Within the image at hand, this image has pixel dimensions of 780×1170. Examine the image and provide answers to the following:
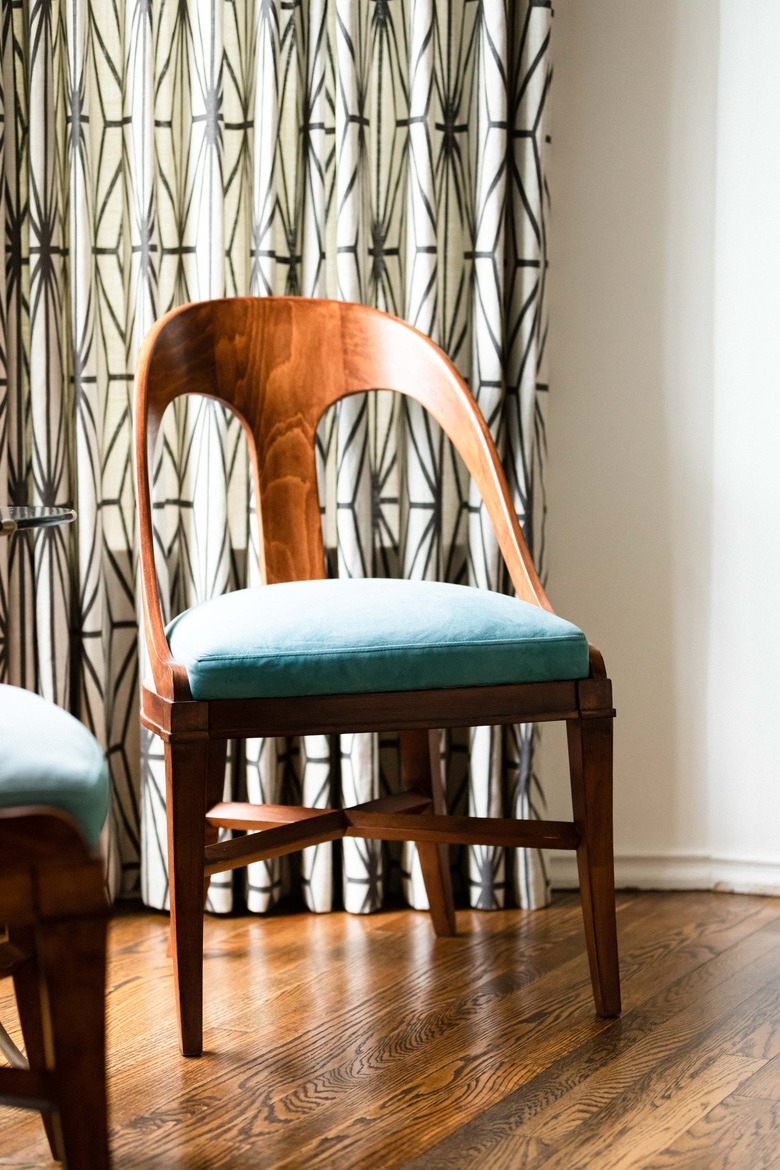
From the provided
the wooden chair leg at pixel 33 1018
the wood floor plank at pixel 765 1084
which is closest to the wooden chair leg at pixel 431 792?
the wood floor plank at pixel 765 1084

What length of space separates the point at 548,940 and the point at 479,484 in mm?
661

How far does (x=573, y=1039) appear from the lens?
1.33 m

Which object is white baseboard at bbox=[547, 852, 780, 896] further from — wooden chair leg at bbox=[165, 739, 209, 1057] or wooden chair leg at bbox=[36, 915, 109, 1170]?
wooden chair leg at bbox=[36, 915, 109, 1170]

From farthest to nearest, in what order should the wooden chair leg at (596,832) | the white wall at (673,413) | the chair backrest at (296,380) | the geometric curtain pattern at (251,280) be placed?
1. the white wall at (673,413)
2. the geometric curtain pattern at (251,280)
3. the chair backrest at (296,380)
4. the wooden chair leg at (596,832)

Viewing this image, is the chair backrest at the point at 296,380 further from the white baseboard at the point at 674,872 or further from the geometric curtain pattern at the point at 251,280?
the white baseboard at the point at 674,872

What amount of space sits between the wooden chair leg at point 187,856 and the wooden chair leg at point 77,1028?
19.9 inches

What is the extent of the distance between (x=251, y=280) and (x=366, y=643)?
2.61 feet

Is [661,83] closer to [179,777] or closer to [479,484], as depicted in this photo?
[479,484]

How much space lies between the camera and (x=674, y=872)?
195 centimetres

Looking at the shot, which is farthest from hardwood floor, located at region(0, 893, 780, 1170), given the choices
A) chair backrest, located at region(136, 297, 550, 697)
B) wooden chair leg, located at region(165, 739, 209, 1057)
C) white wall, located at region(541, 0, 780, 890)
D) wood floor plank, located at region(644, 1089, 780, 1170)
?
chair backrest, located at region(136, 297, 550, 697)

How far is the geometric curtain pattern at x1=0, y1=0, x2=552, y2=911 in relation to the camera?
176 centimetres

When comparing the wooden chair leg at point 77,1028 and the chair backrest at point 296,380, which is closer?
the wooden chair leg at point 77,1028

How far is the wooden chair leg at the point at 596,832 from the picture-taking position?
1332 mm

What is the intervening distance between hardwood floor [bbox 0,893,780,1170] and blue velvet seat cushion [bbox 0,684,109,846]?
489 mm
